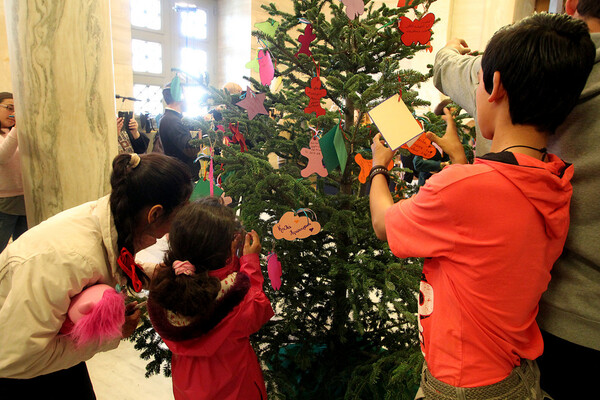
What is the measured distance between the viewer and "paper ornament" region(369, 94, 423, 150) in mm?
1102

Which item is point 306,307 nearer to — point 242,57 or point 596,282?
point 596,282

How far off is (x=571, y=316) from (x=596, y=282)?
95mm

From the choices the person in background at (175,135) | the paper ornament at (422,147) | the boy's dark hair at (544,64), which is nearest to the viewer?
the boy's dark hair at (544,64)

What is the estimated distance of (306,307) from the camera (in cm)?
165

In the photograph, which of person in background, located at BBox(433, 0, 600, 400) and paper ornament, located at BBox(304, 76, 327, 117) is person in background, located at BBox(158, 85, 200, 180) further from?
person in background, located at BBox(433, 0, 600, 400)

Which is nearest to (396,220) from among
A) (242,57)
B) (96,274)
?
(96,274)

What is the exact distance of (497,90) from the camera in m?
0.85

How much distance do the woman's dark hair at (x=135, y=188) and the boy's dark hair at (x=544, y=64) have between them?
102 centimetres

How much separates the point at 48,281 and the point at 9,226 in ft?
7.34

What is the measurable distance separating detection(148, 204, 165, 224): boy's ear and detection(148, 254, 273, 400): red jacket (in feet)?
0.91

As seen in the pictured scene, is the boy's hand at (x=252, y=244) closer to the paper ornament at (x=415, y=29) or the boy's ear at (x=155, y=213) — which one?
the boy's ear at (x=155, y=213)

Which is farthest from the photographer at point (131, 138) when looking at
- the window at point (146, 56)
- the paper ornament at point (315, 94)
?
the window at point (146, 56)

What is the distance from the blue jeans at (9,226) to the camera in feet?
9.25

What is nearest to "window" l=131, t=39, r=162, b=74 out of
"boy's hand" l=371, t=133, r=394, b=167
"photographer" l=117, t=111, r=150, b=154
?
"photographer" l=117, t=111, r=150, b=154
